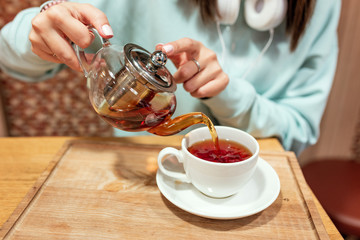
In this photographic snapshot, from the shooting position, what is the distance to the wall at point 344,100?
1.79 metres

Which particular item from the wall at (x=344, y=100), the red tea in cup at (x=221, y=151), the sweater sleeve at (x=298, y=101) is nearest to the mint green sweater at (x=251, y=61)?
the sweater sleeve at (x=298, y=101)

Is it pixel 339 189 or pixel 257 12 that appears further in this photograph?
pixel 339 189

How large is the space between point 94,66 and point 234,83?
0.46 meters

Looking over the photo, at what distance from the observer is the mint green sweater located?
39.7 inches

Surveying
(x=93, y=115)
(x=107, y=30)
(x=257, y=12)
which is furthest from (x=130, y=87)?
(x=93, y=115)

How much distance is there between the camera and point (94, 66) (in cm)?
65

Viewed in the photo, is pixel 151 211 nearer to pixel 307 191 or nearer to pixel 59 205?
pixel 59 205

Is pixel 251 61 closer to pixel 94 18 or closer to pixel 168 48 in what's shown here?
pixel 168 48

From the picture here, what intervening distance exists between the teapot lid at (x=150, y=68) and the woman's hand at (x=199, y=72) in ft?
0.43

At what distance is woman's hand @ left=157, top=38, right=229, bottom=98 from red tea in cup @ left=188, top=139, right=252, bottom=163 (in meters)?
0.15

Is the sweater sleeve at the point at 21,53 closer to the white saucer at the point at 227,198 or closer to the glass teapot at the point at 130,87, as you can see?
the glass teapot at the point at 130,87

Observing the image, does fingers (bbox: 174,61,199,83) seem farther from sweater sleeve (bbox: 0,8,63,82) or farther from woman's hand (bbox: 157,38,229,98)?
sweater sleeve (bbox: 0,8,63,82)

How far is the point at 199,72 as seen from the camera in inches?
31.5

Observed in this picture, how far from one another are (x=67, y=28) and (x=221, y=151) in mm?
435
